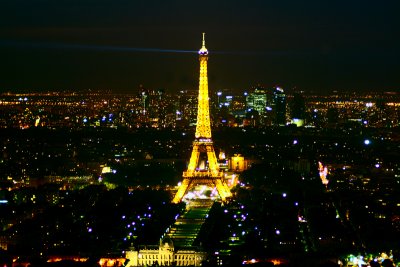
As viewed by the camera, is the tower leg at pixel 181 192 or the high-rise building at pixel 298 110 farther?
the high-rise building at pixel 298 110

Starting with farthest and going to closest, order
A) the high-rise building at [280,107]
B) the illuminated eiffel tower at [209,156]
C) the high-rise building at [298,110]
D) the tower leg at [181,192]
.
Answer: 1. the high-rise building at [298,110]
2. the high-rise building at [280,107]
3. the illuminated eiffel tower at [209,156]
4. the tower leg at [181,192]

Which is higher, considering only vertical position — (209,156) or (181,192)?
(209,156)

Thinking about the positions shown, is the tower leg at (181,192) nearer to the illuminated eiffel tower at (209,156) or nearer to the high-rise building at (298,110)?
the illuminated eiffel tower at (209,156)

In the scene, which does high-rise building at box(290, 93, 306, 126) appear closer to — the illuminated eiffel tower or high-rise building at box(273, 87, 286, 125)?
high-rise building at box(273, 87, 286, 125)

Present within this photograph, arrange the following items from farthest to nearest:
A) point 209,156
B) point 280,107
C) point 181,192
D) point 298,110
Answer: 1. point 298,110
2. point 280,107
3. point 209,156
4. point 181,192

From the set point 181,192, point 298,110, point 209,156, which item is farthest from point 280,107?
point 181,192

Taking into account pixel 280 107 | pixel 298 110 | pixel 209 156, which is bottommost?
pixel 209 156

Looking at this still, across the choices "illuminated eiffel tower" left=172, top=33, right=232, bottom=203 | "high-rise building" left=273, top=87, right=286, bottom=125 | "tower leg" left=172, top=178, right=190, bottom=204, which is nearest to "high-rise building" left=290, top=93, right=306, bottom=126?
"high-rise building" left=273, top=87, right=286, bottom=125

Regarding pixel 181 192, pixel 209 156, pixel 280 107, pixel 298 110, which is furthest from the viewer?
pixel 298 110

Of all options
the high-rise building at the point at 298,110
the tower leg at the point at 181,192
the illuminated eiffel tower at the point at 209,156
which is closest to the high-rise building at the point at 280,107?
the high-rise building at the point at 298,110

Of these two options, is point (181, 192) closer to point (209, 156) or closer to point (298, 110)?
point (209, 156)

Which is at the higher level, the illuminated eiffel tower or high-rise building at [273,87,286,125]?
high-rise building at [273,87,286,125]
